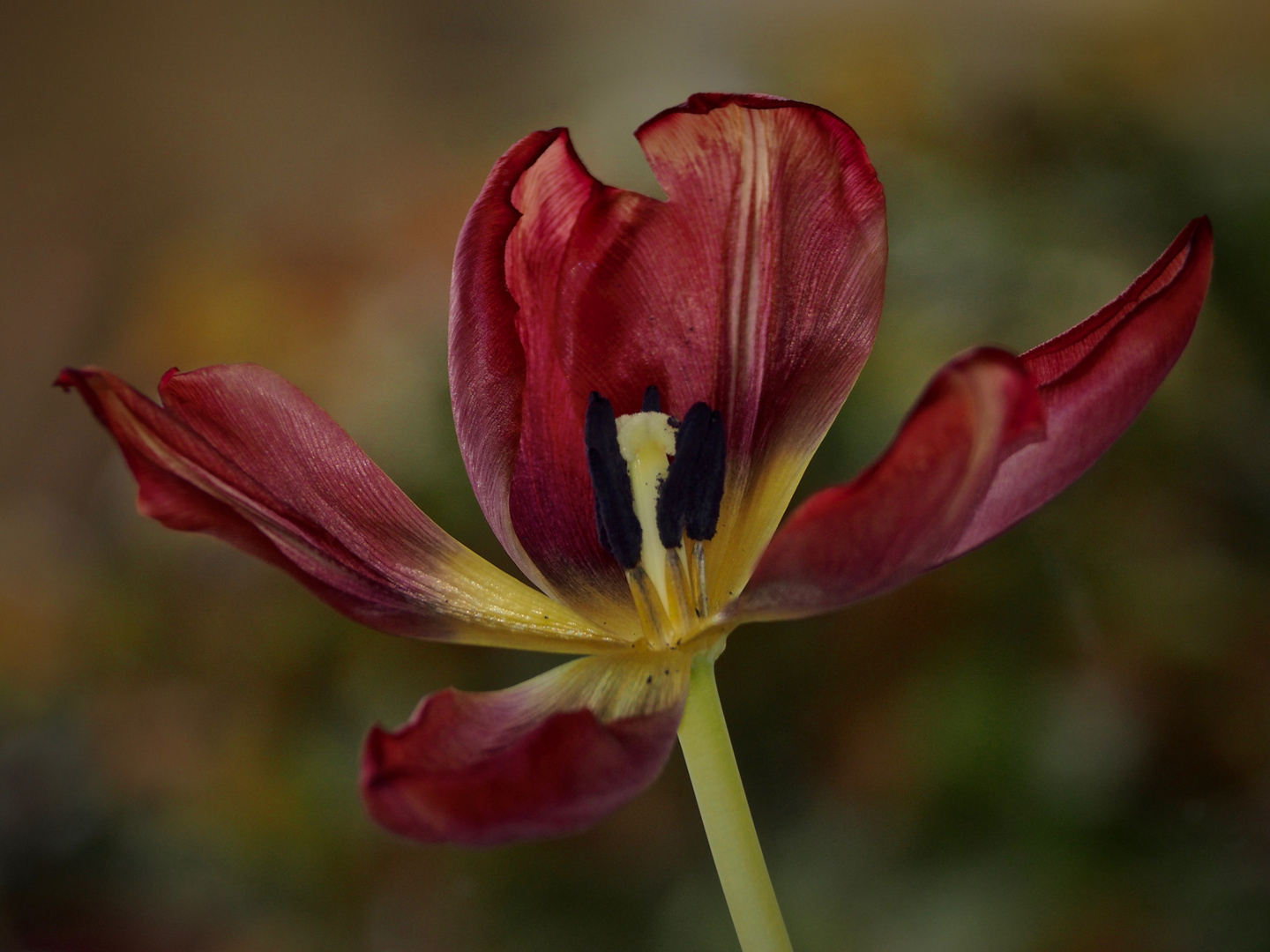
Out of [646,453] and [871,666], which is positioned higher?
[646,453]

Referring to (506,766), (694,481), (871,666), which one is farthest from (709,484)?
→ (871,666)

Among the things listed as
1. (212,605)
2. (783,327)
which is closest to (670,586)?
(783,327)

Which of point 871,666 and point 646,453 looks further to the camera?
point 871,666

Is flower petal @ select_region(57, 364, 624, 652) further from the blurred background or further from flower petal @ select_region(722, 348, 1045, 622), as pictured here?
the blurred background

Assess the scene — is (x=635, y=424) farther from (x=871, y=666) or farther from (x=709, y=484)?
(x=871, y=666)

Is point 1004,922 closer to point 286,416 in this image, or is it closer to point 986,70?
point 286,416

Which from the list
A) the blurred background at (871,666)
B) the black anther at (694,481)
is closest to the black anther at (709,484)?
the black anther at (694,481)

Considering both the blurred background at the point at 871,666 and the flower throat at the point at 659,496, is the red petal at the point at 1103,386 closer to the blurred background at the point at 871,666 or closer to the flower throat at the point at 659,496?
the flower throat at the point at 659,496
